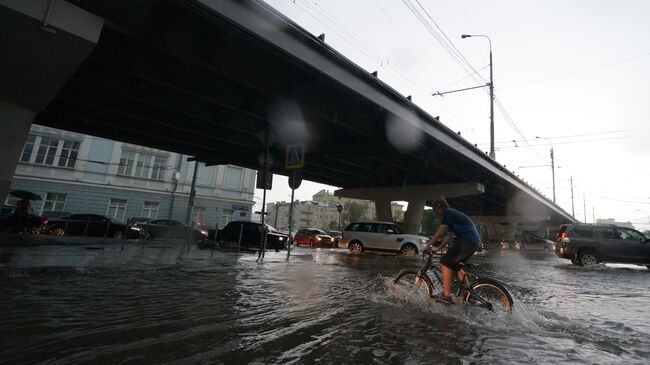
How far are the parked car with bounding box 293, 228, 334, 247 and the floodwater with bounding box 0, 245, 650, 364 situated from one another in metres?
19.0

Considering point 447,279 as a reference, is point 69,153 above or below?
above

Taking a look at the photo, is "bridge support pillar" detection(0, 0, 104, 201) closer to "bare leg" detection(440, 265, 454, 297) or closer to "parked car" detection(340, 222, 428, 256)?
"bare leg" detection(440, 265, 454, 297)

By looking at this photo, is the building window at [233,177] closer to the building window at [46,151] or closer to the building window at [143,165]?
the building window at [143,165]

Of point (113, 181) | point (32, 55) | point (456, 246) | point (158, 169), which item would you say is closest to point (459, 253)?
point (456, 246)

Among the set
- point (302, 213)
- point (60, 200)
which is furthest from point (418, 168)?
point (302, 213)

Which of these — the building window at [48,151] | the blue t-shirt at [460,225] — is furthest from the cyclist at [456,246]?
the building window at [48,151]

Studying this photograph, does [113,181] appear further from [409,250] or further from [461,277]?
[461,277]

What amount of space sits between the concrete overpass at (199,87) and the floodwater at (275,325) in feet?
16.1

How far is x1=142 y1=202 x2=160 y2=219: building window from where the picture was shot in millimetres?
33281

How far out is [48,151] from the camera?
30.2m

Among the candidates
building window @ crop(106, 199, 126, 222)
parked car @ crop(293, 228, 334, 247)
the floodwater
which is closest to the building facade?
building window @ crop(106, 199, 126, 222)

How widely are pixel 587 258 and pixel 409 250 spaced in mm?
7786

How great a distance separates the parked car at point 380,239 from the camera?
16641mm

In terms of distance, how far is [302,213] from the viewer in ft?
437
